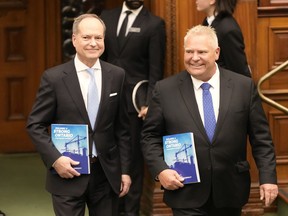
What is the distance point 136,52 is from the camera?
6.71m

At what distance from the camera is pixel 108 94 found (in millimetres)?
5090

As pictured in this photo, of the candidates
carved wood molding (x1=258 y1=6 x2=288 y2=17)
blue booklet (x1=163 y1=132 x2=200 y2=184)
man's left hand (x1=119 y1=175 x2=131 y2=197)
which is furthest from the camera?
carved wood molding (x1=258 y1=6 x2=288 y2=17)

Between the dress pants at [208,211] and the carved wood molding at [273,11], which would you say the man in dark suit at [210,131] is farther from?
the carved wood molding at [273,11]

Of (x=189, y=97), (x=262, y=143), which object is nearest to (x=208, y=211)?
(x=262, y=143)

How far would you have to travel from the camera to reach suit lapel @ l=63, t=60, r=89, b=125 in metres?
5.00

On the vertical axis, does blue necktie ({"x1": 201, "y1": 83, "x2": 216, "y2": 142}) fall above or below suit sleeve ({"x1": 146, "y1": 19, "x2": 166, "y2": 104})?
below

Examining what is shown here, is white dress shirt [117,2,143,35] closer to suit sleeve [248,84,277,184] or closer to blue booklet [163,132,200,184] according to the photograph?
suit sleeve [248,84,277,184]

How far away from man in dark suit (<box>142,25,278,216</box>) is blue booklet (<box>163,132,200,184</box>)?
1.5 inches

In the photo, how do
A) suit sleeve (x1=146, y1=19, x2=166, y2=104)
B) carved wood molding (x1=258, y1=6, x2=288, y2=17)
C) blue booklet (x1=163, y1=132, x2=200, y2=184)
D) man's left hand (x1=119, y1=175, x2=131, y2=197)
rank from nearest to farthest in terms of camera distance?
blue booklet (x1=163, y1=132, x2=200, y2=184) → man's left hand (x1=119, y1=175, x2=131, y2=197) → suit sleeve (x1=146, y1=19, x2=166, y2=104) → carved wood molding (x1=258, y1=6, x2=288, y2=17)

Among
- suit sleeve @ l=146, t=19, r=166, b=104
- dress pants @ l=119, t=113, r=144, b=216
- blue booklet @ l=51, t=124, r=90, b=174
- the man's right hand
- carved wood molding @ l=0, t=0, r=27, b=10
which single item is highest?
carved wood molding @ l=0, t=0, r=27, b=10

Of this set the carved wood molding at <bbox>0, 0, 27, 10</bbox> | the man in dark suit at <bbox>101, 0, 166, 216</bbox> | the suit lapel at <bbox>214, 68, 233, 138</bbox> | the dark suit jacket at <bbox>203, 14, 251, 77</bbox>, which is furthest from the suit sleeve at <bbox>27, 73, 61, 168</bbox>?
the carved wood molding at <bbox>0, 0, 27, 10</bbox>

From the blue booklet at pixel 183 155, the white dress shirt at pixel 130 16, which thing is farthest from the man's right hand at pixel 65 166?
the white dress shirt at pixel 130 16

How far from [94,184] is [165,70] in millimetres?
2120

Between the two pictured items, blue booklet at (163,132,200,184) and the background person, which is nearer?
blue booklet at (163,132,200,184)
